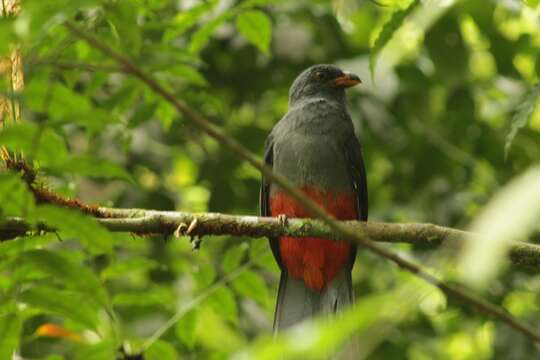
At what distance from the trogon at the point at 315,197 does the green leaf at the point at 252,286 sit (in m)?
0.99

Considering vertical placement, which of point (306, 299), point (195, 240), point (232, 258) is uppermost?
point (195, 240)

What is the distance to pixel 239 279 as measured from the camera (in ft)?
11.7

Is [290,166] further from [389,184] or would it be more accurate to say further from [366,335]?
[366,335]

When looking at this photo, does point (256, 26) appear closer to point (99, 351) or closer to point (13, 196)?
point (99, 351)

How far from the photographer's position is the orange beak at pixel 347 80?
17.9 ft

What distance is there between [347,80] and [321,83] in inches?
9.1

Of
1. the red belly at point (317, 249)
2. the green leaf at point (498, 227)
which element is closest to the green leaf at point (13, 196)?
the green leaf at point (498, 227)

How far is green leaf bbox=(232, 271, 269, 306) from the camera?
3574 millimetres

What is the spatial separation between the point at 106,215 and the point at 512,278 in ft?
8.96

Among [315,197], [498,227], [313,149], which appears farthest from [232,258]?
[498,227]

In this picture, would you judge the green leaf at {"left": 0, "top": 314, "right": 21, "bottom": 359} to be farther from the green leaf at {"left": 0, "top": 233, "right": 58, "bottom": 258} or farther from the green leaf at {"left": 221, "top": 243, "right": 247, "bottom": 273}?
the green leaf at {"left": 221, "top": 243, "right": 247, "bottom": 273}

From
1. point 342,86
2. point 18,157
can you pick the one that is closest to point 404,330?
point 342,86

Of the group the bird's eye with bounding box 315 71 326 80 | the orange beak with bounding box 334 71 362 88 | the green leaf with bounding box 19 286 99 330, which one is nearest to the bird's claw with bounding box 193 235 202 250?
the green leaf with bounding box 19 286 99 330

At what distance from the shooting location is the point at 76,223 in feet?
6.41
